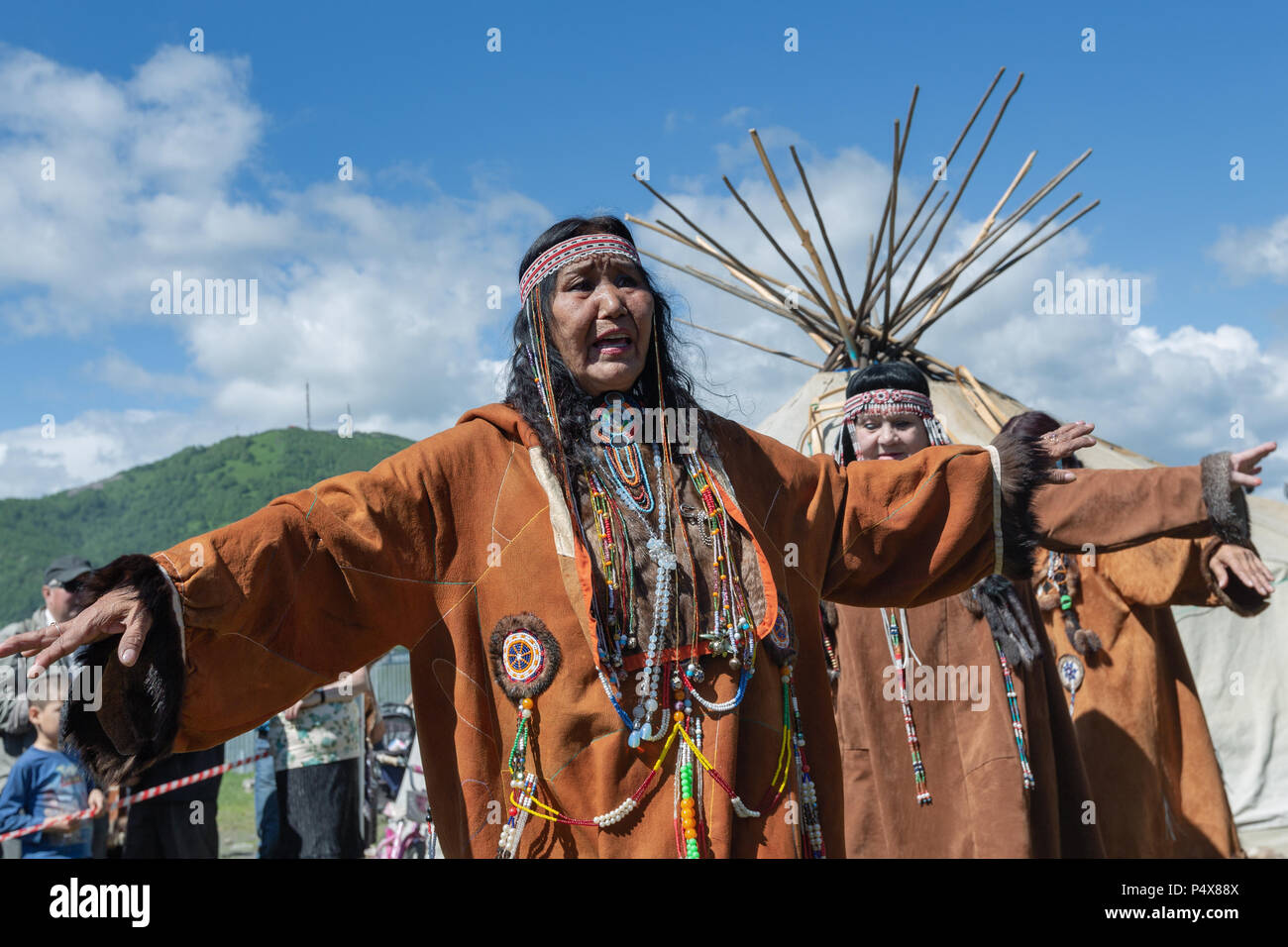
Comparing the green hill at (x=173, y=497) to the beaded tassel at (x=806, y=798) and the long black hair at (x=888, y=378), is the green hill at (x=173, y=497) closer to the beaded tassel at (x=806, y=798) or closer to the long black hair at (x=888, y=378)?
the long black hair at (x=888, y=378)

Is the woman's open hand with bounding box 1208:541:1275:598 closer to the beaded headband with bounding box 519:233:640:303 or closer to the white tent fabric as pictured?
the beaded headband with bounding box 519:233:640:303

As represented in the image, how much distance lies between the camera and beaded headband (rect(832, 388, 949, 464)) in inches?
138

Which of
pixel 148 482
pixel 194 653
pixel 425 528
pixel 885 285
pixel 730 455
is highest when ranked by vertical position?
pixel 148 482

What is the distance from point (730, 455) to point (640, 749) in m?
0.67

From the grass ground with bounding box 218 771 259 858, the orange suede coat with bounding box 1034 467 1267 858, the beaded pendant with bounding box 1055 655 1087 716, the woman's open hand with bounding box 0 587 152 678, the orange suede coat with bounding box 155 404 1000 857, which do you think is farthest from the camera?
the grass ground with bounding box 218 771 259 858

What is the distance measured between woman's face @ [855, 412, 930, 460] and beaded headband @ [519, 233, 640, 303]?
149cm

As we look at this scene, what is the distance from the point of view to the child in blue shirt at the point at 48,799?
407cm

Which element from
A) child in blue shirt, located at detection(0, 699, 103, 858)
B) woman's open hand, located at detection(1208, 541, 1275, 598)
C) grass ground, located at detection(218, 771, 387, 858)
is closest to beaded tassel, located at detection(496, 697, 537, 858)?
woman's open hand, located at detection(1208, 541, 1275, 598)

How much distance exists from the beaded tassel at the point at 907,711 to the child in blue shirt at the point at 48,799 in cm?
308

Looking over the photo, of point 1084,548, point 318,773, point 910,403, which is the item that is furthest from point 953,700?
point 318,773

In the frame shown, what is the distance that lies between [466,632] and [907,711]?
1.81 meters

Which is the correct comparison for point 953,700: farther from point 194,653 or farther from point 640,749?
point 194,653

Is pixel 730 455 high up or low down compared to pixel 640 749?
up

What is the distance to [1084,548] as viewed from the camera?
222 centimetres
